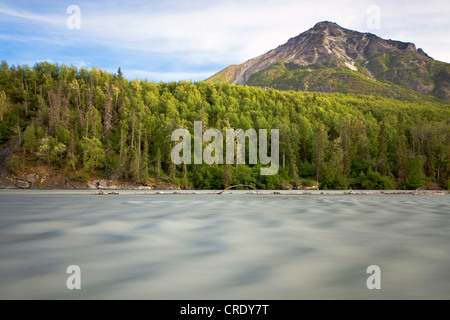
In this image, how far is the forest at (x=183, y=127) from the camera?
291ft

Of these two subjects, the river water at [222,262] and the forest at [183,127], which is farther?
the forest at [183,127]

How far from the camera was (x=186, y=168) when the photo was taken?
305 ft

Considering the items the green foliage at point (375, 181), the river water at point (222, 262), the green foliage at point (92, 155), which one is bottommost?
the green foliage at point (375, 181)

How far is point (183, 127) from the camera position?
102 m

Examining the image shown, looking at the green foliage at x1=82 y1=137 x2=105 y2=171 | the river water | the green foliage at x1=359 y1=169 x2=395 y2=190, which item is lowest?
the green foliage at x1=359 y1=169 x2=395 y2=190

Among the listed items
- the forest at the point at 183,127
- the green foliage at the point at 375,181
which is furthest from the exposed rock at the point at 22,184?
the green foliage at the point at 375,181

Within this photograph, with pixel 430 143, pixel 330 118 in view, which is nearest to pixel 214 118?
pixel 330 118

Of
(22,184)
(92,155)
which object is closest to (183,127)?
(92,155)

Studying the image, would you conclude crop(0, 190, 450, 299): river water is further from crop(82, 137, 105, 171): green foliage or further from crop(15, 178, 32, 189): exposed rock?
crop(82, 137, 105, 171): green foliage

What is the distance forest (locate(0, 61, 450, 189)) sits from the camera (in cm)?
8875

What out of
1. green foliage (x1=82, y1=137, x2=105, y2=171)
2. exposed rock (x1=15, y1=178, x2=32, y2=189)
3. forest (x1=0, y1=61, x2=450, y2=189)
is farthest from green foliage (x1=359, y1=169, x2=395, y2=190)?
exposed rock (x1=15, y1=178, x2=32, y2=189)

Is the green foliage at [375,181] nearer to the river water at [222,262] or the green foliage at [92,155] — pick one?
the green foliage at [92,155]

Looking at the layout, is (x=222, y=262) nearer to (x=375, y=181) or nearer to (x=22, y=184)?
(x=22, y=184)
